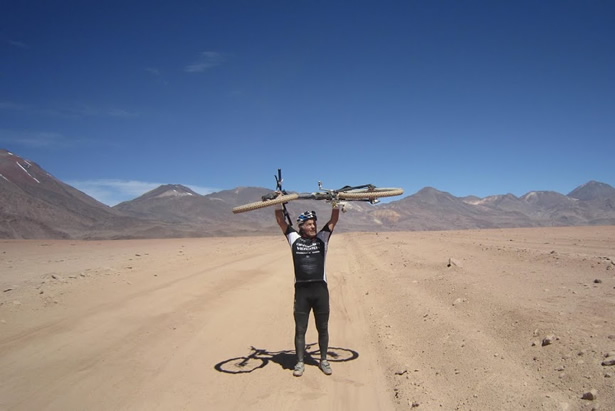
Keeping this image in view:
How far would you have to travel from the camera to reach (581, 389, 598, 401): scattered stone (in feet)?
16.0

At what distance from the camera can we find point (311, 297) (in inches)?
267

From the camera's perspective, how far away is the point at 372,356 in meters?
7.39

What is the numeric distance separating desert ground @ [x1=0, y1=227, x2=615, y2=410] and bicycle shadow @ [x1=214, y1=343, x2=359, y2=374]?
4cm

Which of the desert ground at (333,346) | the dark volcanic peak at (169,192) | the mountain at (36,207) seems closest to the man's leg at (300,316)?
the desert ground at (333,346)

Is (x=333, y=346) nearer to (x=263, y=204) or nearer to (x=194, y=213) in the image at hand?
(x=263, y=204)

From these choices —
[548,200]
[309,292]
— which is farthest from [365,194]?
[548,200]

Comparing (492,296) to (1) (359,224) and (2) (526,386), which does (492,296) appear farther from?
(1) (359,224)

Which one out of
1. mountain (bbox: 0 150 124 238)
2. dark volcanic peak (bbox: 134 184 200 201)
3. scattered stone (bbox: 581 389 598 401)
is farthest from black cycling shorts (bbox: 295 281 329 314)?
dark volcanic peak (bbox: 134 184 200 201)

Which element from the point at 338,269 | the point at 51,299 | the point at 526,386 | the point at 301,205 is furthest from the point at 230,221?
the point at 526,386

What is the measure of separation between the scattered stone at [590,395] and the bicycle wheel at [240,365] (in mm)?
4355

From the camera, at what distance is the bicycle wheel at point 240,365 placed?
673 centimetres

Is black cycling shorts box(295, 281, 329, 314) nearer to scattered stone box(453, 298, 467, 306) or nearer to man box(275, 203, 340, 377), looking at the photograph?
man box(275, 203, 340, 377)

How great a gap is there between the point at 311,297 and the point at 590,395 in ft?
12.1

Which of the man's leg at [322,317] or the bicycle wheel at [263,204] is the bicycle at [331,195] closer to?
the bicycle wheel at [263,204]
